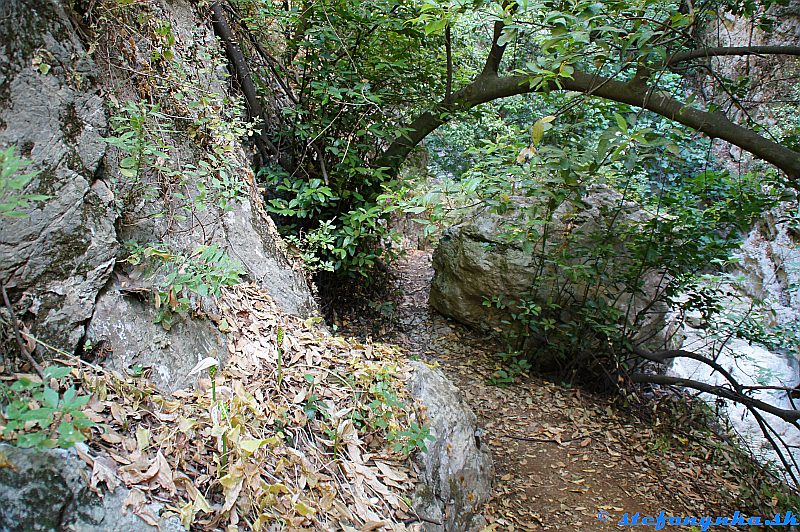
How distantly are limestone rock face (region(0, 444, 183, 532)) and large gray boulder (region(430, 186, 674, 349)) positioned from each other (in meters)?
3.35

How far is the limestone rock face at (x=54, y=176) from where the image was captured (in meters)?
1.66

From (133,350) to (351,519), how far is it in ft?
3.64

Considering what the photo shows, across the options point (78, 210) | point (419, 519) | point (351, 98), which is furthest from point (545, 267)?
point (78, 210)

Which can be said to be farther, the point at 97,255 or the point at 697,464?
the point at 697,464

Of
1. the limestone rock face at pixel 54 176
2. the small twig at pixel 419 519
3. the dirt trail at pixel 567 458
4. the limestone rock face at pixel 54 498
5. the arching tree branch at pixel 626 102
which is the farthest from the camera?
the dirt trail at pixel 567 458

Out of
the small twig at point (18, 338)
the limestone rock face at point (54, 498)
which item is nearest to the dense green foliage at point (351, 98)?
the small twig at point (18, 338)

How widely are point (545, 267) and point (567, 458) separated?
5.77ft

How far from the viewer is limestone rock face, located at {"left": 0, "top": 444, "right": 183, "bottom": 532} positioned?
1229 mm

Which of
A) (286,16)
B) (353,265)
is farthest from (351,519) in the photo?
(286,16)

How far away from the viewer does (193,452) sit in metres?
1.69

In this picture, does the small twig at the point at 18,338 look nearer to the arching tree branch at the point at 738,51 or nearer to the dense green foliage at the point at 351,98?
the dense green foliage at the point at 351,98

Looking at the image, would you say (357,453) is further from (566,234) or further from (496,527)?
(566,234)

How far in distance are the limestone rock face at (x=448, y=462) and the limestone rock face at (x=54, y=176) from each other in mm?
1668

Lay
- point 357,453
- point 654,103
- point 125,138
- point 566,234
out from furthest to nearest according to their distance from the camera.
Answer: point 566,234 → point 654,103 → point 357,453 → point 125,138
